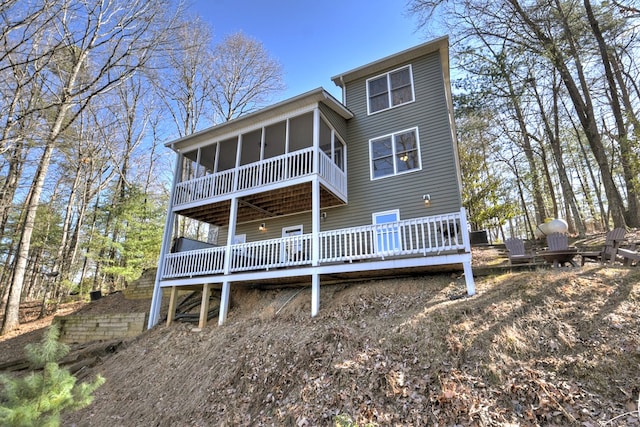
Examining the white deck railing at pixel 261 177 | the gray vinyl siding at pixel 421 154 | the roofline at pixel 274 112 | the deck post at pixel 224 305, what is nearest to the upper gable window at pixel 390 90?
the gray vinyl siding at pixel 421 154

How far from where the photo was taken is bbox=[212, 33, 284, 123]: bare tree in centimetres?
2038

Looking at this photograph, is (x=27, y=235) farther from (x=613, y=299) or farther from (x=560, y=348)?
(x=613, y=299)

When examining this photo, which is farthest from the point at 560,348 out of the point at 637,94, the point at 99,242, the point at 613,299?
the point at 637,94

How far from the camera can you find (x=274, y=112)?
10.1 metres

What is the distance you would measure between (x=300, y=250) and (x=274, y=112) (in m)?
4.67

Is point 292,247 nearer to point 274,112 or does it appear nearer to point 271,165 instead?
point 271,165

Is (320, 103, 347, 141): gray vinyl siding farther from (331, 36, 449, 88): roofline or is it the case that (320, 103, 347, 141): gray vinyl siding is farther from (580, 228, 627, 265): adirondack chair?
(580, 228, 627, 265): adirondack chair

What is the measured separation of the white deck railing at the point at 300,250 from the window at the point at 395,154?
225 centimetres

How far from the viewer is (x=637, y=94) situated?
1627 centimetres

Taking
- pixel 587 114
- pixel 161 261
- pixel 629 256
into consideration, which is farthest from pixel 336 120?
pixel 587 114

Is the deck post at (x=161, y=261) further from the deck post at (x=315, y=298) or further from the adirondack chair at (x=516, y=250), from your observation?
the adirondack chair at (x=516, y=250)

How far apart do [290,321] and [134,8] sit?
10085mm

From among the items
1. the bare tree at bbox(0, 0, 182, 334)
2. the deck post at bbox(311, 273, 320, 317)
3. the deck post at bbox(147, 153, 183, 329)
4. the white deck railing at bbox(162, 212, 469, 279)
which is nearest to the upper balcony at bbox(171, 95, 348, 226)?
the deck post at bbox(147, 153, 183, 329)

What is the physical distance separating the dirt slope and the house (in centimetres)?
144
